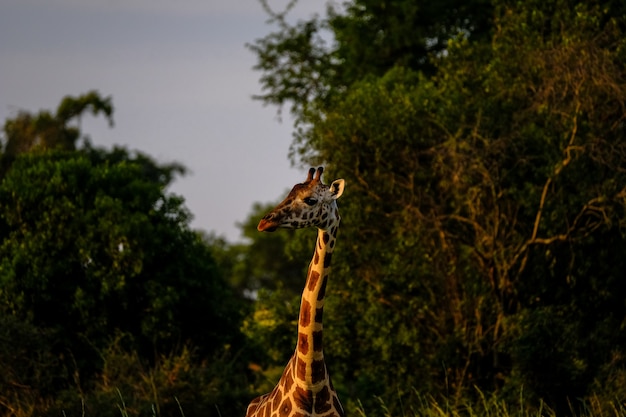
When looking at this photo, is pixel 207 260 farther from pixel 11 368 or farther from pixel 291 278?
pixel 291 278

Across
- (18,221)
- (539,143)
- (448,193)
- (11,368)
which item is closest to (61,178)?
(18,221)

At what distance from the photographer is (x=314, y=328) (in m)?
11.5

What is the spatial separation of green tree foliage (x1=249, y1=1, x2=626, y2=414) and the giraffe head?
9580 mm

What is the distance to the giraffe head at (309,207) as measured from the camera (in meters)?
10.7

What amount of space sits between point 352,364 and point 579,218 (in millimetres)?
4699

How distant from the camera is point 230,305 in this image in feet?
81.6

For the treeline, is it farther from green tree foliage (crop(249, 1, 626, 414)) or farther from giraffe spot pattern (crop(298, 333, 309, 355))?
giraffe spot pattern (crop(298, 333, 309, 355))

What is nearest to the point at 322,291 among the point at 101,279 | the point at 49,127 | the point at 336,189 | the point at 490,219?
the point at 336,189

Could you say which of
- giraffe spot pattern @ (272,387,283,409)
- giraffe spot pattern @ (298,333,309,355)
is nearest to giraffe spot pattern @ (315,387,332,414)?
giraffe spot pattern @ (298,333,309,355)

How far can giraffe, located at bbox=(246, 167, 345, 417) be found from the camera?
11.0m

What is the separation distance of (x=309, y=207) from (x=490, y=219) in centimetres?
1139

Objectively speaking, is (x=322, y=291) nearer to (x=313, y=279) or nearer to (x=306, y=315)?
(x=313, y=279)

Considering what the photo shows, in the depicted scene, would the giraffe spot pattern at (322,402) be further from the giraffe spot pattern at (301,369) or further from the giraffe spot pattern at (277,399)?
the giraffe spot pattern at (277,399)

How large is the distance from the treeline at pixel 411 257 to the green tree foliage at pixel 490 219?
0.04 metres
